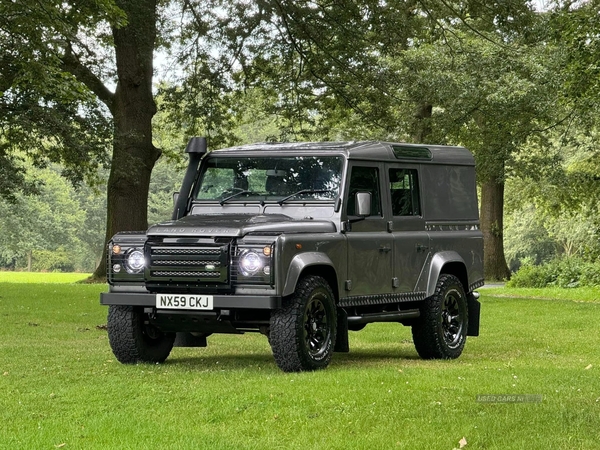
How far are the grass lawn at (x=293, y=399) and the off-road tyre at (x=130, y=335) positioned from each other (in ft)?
0.58

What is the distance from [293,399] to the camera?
8.61 m

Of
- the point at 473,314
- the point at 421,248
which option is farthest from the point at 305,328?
the point at 473,314

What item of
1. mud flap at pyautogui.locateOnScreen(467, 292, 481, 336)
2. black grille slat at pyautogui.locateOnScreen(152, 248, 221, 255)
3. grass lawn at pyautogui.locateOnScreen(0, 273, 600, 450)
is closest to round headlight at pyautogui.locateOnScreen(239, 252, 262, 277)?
black grille slat at pyautogui.locateOnScreen(152, 248, 221, 255)

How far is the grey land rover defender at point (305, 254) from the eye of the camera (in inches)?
414

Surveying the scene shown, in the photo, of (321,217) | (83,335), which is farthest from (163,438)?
(83,335)

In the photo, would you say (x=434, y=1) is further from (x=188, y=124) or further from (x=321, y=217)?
(x=321, y=217)

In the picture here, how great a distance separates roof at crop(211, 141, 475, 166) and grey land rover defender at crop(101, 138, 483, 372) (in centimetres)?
2

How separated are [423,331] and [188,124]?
789 inches

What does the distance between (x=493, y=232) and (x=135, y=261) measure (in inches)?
1101

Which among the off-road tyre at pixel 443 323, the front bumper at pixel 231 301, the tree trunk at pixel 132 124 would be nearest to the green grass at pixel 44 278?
the tree trunk at pixel 132 124

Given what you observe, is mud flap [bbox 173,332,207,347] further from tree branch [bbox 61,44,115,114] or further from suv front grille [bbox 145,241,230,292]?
tree branch [bbox 61,44,115,114]

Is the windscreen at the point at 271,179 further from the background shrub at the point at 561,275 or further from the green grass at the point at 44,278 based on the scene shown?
the green grass at the point at 44,278

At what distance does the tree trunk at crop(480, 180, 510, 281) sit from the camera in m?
37.7

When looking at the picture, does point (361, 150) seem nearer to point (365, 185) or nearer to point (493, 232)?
point (365, 185)
